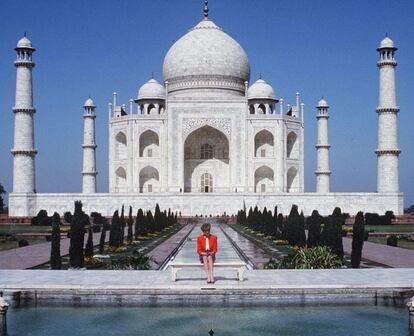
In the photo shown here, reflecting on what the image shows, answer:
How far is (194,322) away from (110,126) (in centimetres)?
2530

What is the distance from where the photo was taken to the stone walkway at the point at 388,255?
366 inches

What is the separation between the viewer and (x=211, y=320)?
18.9ft

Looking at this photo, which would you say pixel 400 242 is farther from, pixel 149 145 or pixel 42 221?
pixel 149 145

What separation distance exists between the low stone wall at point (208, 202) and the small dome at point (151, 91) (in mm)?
7229

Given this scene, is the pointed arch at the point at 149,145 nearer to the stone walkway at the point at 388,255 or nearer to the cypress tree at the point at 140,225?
the cypress tree at the point at 140,225

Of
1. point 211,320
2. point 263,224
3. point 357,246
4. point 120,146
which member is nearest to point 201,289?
point 211,320

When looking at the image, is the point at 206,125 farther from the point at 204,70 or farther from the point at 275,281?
the point at 275,281

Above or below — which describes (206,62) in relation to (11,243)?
above

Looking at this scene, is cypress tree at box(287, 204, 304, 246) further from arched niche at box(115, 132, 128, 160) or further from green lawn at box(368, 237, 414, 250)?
arched niche at box(115, 132, 128, 160)

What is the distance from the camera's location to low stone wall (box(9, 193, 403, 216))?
83.6 ft

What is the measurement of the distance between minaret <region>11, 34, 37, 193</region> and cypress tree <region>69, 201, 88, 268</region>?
17.5 metres

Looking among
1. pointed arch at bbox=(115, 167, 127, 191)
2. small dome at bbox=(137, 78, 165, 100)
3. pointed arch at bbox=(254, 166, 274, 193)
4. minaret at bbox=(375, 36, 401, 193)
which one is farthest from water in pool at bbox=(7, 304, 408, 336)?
small dome at bbox=(137, 78, 165, 100)

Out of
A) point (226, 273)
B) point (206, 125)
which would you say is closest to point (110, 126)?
point (206, 125)

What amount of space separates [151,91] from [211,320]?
26.4 m
